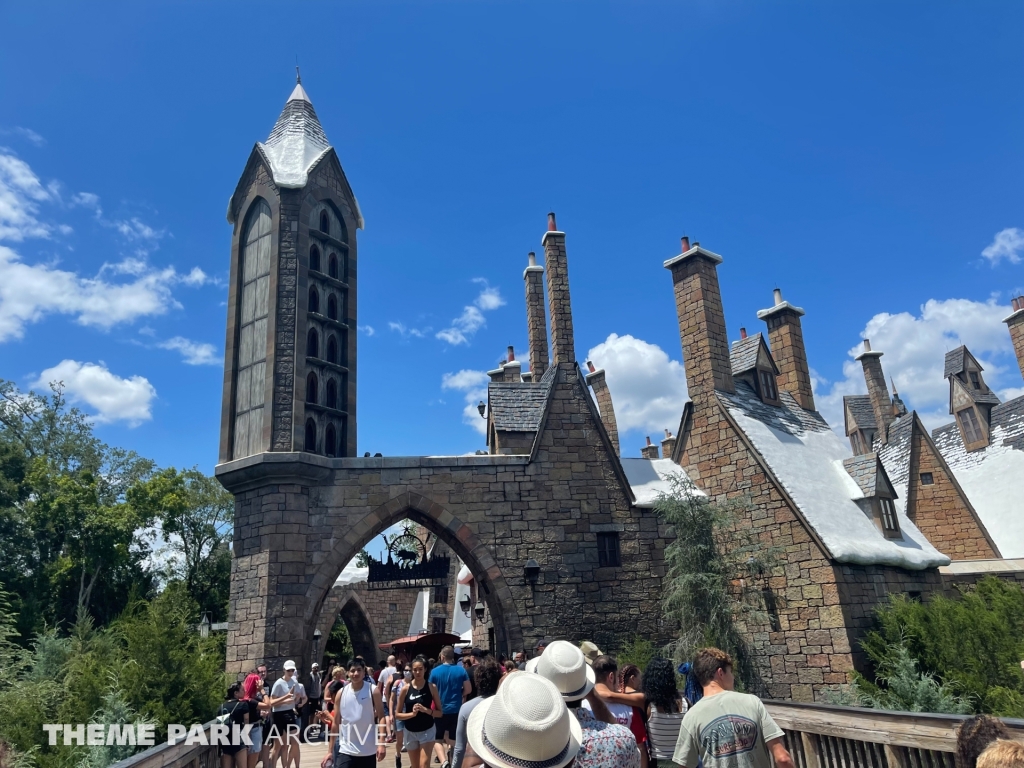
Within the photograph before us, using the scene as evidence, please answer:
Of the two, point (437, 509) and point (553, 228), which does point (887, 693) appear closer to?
point (437, 509)

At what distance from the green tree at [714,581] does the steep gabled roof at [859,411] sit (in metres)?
14.0

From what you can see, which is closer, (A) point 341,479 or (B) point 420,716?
(B) point 420,716

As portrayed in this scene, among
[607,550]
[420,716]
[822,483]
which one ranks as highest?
[822,483]

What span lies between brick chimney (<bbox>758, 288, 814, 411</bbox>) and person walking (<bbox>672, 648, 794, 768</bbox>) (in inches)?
631

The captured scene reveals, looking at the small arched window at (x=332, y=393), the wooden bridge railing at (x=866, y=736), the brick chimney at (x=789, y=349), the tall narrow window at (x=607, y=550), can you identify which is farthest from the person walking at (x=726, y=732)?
the brick chimney at (x=789, y=349)

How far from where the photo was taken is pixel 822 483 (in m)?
15.0

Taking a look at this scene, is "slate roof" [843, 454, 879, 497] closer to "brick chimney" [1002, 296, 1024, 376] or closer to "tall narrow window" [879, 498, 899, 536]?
"tall narrow window" [879, 498, 899, 536]

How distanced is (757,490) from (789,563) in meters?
1.51

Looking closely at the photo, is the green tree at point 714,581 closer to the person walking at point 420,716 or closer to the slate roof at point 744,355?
the slate roof at point 744,355

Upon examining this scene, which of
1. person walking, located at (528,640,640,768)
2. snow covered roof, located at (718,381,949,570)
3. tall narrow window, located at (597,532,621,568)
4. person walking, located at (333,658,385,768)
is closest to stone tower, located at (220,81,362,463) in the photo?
tall narrow window, located at (597,532,621,568)

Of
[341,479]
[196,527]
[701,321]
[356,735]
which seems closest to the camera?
[356,735]

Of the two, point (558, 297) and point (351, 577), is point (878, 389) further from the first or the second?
point (351, 577)

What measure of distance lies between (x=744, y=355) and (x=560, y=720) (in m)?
16.1

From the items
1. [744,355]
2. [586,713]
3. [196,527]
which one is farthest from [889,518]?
[196,527]
